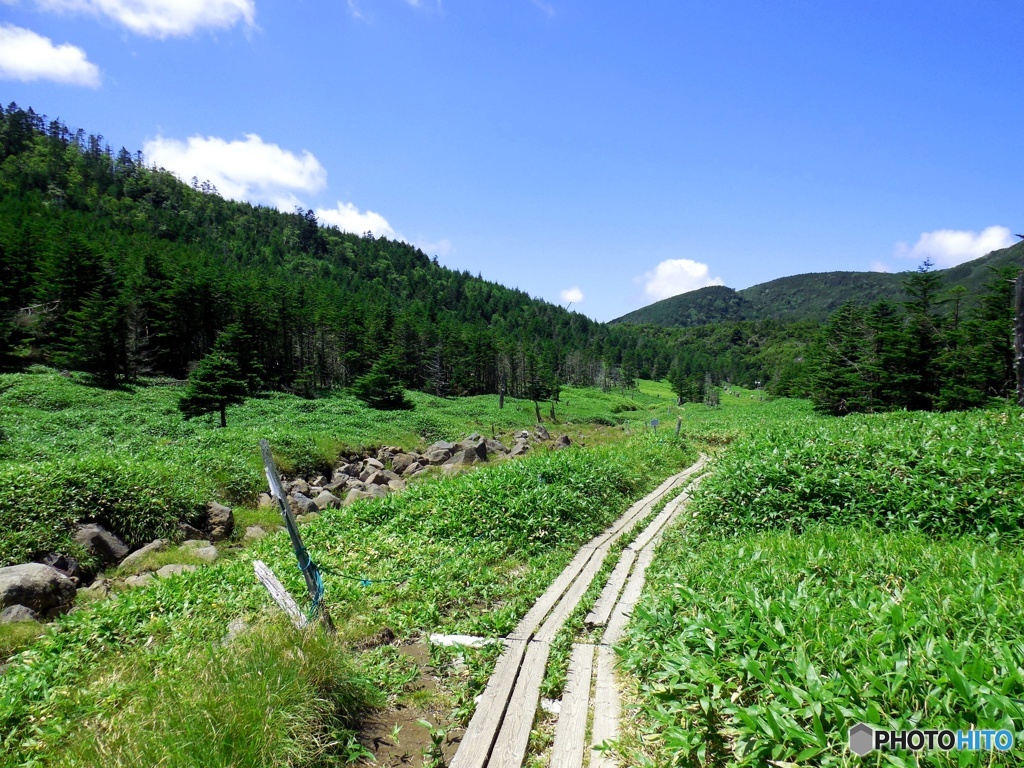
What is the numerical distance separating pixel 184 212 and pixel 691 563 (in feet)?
509

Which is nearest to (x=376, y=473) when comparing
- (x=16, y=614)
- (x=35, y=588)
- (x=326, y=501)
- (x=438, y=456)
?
(x=326, y=501)

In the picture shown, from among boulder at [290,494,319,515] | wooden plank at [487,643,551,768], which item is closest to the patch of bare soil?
wooden plank at [487,643,551,768]

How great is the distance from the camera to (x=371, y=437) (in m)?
30.0

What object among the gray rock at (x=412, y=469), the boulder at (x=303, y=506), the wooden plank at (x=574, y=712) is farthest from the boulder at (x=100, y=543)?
the gray rock at (x=412, y=469)

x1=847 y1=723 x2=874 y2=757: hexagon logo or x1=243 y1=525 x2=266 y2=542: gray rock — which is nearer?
x1=847 y1=723 x2=874 y2=757: hexagon logo

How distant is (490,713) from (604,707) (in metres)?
1.01

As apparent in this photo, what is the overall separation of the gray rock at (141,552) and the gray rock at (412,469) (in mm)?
11054

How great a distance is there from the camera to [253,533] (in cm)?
1332

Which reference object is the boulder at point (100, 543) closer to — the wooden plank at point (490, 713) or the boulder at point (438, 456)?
the wooden plank at point (490, 713)

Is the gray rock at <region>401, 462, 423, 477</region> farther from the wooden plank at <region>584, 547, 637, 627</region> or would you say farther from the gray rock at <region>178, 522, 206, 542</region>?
the wooden plank at <region>584, 547, 637, 627</region>

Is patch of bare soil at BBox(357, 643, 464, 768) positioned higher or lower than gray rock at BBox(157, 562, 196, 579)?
higher

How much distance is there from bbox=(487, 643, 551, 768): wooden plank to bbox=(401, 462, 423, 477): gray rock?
16.9 meters

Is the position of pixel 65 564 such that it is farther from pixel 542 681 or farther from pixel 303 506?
pixel 542 681

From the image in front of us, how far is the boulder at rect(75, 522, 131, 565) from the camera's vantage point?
10.4 metres
